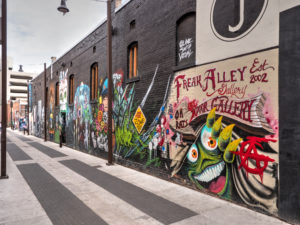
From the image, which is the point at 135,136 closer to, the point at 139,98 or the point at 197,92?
the point at 139,98

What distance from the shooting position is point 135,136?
28.5 ft

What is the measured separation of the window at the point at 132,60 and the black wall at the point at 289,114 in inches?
224

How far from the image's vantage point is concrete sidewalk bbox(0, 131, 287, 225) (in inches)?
168

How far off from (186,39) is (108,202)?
15.8 feet

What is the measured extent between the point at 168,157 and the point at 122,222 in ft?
10.3

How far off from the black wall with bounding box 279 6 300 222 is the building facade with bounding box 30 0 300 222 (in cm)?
2

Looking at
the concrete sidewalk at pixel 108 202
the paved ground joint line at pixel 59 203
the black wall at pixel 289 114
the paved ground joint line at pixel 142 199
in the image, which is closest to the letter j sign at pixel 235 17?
the black wall at pixel 289 114

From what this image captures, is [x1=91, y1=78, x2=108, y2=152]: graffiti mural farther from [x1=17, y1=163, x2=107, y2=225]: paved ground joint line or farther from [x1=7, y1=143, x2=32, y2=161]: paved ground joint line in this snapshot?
[x1=17, y1=163, x2=107, y2=225]: paved ground joint line

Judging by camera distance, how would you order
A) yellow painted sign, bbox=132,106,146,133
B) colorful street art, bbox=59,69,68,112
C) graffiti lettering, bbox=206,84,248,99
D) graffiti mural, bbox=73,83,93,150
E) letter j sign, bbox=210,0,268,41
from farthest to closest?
colorful street art, bbox=59,69,68,112 → graffiti mural, bbox=73,83,93,150 → yellow painted sign, bbox=132,106,146,133 → graffiti lettering, bbox=206,84,248,99 → letter j sign, bbox=210,0,268,41

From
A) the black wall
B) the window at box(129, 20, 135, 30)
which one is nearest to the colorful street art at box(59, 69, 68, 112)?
the window at box(129, 20, 135, 30)

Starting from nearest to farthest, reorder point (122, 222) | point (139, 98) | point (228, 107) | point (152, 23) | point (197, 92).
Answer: point (122, 222) → point (228, 107) → point (197, 92) → point (152, 23) → point (139, 98)

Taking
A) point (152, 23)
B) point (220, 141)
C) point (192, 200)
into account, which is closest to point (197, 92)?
point (220, 141)

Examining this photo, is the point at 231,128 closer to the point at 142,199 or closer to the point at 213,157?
the point at 213,157

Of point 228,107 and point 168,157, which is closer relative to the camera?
point 228,107
